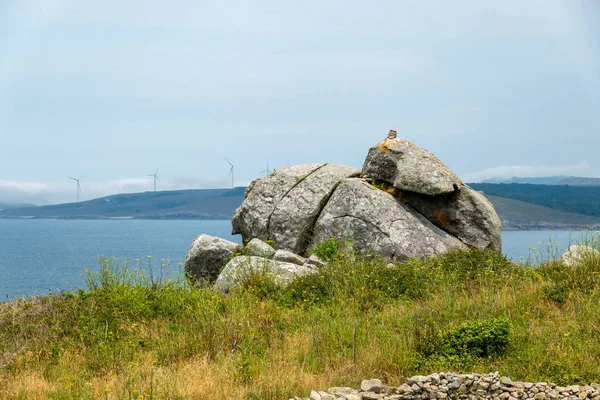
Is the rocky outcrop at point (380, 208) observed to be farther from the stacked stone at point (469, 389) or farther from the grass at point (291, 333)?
the stacked stone at point (469, 389)

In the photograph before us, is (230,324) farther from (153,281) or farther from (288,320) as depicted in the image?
(153,281)

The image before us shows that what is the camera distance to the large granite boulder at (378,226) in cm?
2056

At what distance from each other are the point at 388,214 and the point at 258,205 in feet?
17.5

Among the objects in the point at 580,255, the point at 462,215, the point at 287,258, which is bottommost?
the point at 287,258

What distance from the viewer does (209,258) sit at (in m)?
20.7

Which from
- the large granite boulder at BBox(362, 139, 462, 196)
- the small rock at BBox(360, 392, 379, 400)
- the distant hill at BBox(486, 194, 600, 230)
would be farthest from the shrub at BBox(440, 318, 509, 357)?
the distant hill at BBox(486, 194, 600, 230)

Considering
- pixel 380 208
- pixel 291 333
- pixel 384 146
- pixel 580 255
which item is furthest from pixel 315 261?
pixel 580 255

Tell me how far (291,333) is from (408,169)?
11.3 m

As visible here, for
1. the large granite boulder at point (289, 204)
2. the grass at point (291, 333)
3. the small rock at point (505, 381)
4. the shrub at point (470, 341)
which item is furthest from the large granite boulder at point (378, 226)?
the small rock at point (505, 381)

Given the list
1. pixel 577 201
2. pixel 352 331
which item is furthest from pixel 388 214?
pixel 577 201

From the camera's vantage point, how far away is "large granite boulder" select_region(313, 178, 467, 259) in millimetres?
20562

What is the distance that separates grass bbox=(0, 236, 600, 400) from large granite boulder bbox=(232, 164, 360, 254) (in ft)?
19.0

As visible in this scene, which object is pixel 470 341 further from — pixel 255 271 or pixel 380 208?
pixel 380 208

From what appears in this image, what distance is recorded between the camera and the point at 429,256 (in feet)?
65.5
